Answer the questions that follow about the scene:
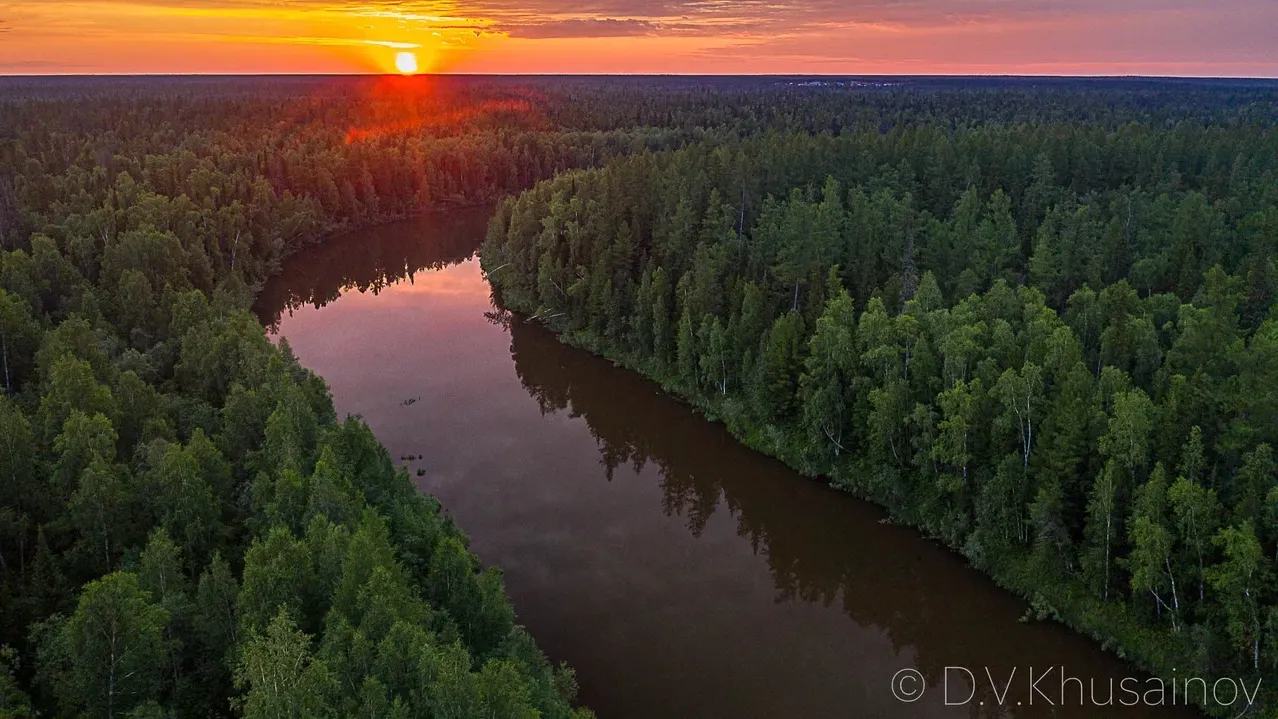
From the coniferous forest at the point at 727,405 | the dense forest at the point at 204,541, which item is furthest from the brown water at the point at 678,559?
the dense forest at the point at 204,541

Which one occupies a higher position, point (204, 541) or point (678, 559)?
point (204, 541)

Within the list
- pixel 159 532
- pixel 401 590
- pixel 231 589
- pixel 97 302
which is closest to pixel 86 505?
pixel 159 532

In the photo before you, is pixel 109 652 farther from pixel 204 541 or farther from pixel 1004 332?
pixel 1004 332

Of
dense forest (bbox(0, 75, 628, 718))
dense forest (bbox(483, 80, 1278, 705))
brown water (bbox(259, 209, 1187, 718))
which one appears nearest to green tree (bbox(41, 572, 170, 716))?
dense forest (bbox(0, 75, 628, 718))

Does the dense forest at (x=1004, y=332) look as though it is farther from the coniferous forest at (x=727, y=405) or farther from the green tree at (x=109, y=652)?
the green tree at (x=109, y=652)

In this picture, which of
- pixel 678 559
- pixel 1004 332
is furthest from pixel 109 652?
pixel 1004 332

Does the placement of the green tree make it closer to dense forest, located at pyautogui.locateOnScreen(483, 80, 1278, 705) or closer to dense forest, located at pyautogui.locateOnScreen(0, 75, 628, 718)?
dense forest, located at pyautogui.locateOnScreen(0, 75, 628, 718)
